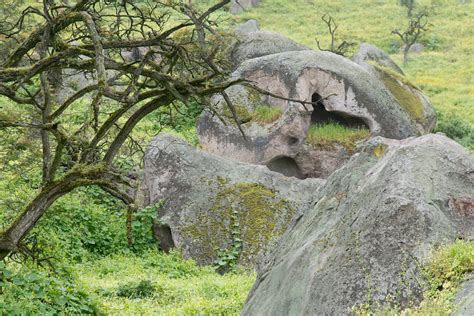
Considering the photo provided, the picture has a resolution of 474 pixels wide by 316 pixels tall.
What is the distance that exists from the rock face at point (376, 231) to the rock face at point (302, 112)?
1347 cm

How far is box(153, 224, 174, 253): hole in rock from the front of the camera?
18.0 meters

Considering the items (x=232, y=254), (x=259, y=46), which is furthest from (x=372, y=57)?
(x=232, y=254)

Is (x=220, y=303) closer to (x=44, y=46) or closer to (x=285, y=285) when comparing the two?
(x=285, y=285)

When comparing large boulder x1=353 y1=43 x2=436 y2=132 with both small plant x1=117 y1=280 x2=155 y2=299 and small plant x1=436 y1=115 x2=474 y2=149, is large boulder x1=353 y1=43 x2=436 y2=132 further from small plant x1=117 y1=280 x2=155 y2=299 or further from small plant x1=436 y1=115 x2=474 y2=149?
small plant x1=117 y1=280 x2=155 y2=299

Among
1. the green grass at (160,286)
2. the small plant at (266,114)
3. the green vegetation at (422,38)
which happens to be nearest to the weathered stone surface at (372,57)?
the green vegetation at (422,38)

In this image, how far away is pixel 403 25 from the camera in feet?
202

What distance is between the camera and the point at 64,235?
667 inches

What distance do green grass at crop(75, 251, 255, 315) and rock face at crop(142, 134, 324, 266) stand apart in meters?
0.68

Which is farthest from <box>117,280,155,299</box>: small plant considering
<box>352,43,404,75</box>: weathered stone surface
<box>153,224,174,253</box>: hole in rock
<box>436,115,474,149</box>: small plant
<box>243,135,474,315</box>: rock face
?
<box>352,43,404,75</box>: weathered stone surface

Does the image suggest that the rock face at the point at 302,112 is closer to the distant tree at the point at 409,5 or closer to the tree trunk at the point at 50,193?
the tree trunk at the point at 50,193

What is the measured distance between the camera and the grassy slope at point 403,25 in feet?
138

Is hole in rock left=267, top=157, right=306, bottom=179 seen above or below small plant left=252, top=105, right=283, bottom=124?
below

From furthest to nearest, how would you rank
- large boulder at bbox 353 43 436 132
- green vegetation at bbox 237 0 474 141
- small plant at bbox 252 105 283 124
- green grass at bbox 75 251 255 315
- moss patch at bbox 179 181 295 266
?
green vegetation at bbox 237 0 474 141 → large boulder at bbox 353 43 436 132 → small plant at bbox 252 105 283 124 → moss patch at bbox 179 181 295 266 → green grass at bbox 75 251 255 315

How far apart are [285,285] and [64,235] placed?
31.0 ft
